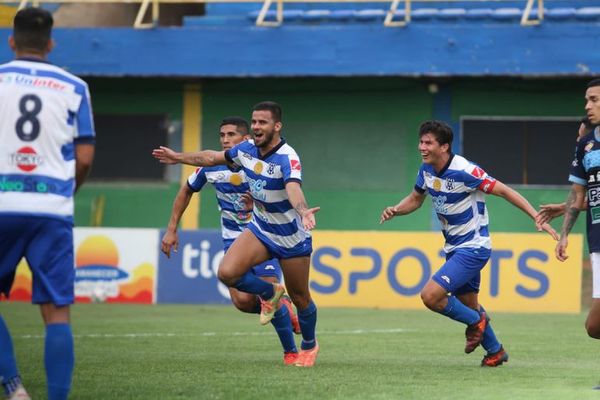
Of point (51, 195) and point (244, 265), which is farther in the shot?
point (244, 265)

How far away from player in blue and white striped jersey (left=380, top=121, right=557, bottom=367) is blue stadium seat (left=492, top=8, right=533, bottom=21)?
13.5m

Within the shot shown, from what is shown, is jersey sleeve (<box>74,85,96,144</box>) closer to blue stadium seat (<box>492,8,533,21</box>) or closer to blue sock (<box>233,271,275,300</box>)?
blue sock (<box>233,271,275,300</box>)

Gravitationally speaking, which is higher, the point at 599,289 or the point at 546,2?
the point at 546,2

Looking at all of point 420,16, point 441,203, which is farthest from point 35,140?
point 420,16

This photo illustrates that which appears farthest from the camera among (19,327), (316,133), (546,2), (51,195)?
(316,133)

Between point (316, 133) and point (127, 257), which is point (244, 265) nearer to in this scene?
point (127, 257)

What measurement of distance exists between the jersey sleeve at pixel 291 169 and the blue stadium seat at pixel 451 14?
14492 millimetres

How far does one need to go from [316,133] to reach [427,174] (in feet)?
49.3

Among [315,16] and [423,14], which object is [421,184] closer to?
[423,14]

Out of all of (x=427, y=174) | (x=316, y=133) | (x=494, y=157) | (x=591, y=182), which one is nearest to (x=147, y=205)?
(x=316, y=133)

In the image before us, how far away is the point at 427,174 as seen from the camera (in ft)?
36.7

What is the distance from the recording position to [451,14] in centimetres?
2430

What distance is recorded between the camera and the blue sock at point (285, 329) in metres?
11.1

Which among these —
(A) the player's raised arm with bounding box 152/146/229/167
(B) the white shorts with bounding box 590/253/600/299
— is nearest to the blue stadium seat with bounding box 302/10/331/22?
(A) the player's raised arm with bounding box 152/146/229/167
